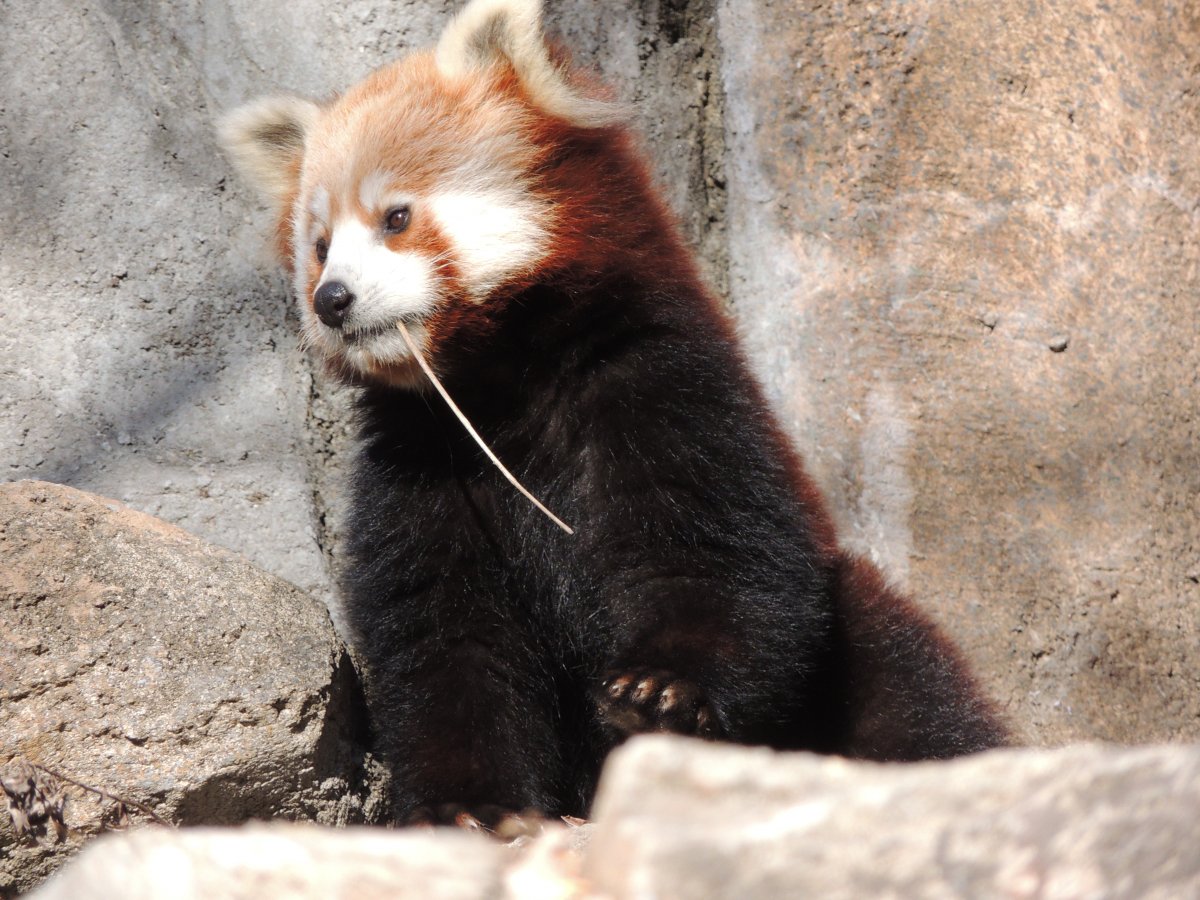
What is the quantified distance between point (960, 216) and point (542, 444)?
6.91 ft

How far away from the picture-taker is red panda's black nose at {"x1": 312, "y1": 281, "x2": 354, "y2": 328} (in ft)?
11.7

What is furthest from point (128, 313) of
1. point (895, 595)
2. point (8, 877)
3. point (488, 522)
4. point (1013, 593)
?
point (1013, 593)

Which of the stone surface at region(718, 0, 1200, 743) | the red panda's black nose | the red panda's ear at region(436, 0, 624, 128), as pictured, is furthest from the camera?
the stone surface at region(718, 0, 1200, 743)

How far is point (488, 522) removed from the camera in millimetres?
3859

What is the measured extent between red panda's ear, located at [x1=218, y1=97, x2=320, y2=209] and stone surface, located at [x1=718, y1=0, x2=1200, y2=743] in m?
2.06

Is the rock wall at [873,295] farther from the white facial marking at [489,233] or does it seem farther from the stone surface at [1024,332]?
the white facial marking at [489,233]

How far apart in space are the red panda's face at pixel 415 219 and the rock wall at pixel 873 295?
112 cm

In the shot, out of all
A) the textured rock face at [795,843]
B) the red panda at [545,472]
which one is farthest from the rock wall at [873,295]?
the textured rock face at [795,843]

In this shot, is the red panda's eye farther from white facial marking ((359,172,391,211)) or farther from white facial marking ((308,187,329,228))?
white facial marking ((308,187,329,228))

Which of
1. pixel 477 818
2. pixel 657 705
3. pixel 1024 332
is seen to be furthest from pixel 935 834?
pixel 1024 332

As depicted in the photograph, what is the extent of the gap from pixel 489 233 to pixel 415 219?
227 mm

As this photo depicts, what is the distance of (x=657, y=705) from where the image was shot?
10.5 feet

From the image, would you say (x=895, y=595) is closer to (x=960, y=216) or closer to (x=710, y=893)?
(x=960, y=216)

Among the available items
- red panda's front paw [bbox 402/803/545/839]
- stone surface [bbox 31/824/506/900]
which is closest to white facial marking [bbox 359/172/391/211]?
red panda's front paw [bbox 402/803/545/839]
